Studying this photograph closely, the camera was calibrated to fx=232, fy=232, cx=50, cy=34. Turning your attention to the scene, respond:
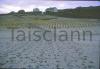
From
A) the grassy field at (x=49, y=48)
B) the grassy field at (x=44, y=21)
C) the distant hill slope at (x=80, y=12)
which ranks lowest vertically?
the grassy field at (x=49, y=48)

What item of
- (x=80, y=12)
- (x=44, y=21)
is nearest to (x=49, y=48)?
(x=44, y=21)

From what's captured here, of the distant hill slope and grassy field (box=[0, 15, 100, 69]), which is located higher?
the distant hill slope

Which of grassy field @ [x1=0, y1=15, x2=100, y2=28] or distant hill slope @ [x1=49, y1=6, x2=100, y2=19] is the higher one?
distant hill slope @ [x1=49, y1=6, x2=100, y2=19]

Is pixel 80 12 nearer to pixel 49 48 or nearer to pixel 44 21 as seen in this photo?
pixel 44 21

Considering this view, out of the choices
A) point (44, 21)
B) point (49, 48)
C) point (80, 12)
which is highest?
point (80, 12)

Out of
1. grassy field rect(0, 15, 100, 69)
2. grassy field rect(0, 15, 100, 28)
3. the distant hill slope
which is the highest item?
the distant hill slope

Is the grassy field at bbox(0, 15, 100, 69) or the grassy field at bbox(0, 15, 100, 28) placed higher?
the grassy field at bbox(0, 15, 100, 28)

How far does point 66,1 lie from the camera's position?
2.81m

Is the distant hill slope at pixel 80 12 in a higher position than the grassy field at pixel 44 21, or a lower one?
higher

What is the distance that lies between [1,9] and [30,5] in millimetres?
350

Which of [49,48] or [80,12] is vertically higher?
[80,12]

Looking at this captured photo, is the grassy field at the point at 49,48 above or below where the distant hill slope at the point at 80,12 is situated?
below

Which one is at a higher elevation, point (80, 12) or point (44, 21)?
point (80, 12)

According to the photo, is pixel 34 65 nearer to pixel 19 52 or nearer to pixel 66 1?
pixel 19 52
